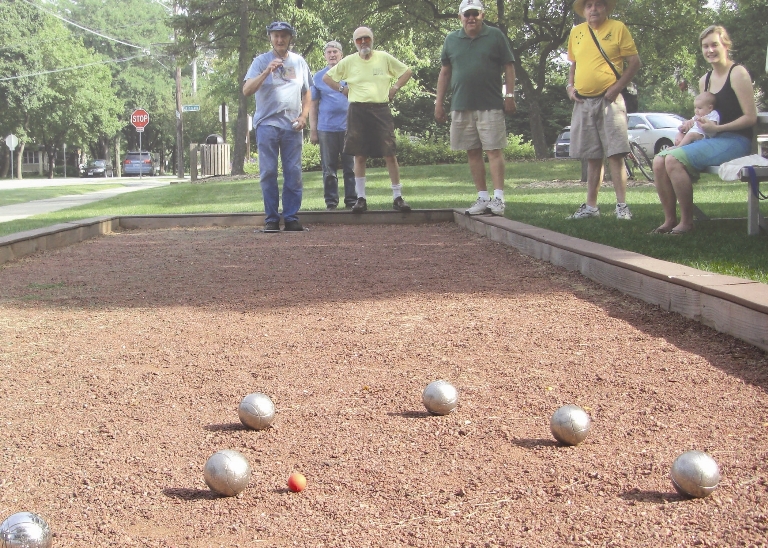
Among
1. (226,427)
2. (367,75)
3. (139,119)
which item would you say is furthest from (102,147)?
(226,427)

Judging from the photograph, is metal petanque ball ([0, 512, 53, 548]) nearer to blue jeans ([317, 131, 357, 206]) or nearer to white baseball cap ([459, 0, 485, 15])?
white baseball cap ([459, 0, 485, 15])

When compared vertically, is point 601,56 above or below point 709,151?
above

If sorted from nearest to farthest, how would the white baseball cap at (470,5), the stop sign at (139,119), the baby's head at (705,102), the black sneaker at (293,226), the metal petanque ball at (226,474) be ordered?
the metal petanque ball at (226,474) → the baby's head at (705,102) → the white baseball cap at (470,5) → the black sneaker at (293,226) → the stop sign at (139,119)

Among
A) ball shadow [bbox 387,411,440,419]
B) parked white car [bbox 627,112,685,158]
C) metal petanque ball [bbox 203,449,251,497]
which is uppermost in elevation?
parked white car [bbox 627,112,685,158]

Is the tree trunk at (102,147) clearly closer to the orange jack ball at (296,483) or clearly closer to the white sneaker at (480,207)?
the white sneaker at (480,207)

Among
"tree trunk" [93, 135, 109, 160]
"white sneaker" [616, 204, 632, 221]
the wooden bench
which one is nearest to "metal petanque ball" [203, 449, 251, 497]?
the wooden bench

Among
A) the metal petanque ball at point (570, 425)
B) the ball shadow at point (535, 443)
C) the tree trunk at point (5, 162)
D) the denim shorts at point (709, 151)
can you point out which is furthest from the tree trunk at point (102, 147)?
the metal petanque ball at point (570, 425)

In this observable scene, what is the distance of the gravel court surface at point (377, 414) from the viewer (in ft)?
7.92

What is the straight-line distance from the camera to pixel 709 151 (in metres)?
6.98

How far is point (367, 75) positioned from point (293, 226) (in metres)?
2.01

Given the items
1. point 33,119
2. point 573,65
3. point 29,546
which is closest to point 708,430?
point 29,546

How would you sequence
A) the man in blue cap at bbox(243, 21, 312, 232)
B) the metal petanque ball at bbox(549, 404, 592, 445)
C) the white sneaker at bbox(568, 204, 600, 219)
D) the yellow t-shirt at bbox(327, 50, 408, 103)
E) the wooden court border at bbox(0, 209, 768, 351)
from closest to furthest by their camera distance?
the metal petanque ball at bbox(549, 404, 592, 445), the wooden court border at bbox(0, 209, 768, 351), the white sneaker at bbox(568, 204, 600, 219), the man in blue cap at bbox(243, 21, 312, 232), the yellow t-shirt at bbox(327, 50, 408, 103)

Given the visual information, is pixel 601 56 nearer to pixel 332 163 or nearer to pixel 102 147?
pixel 332 163

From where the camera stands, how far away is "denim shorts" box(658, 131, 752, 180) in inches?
274
